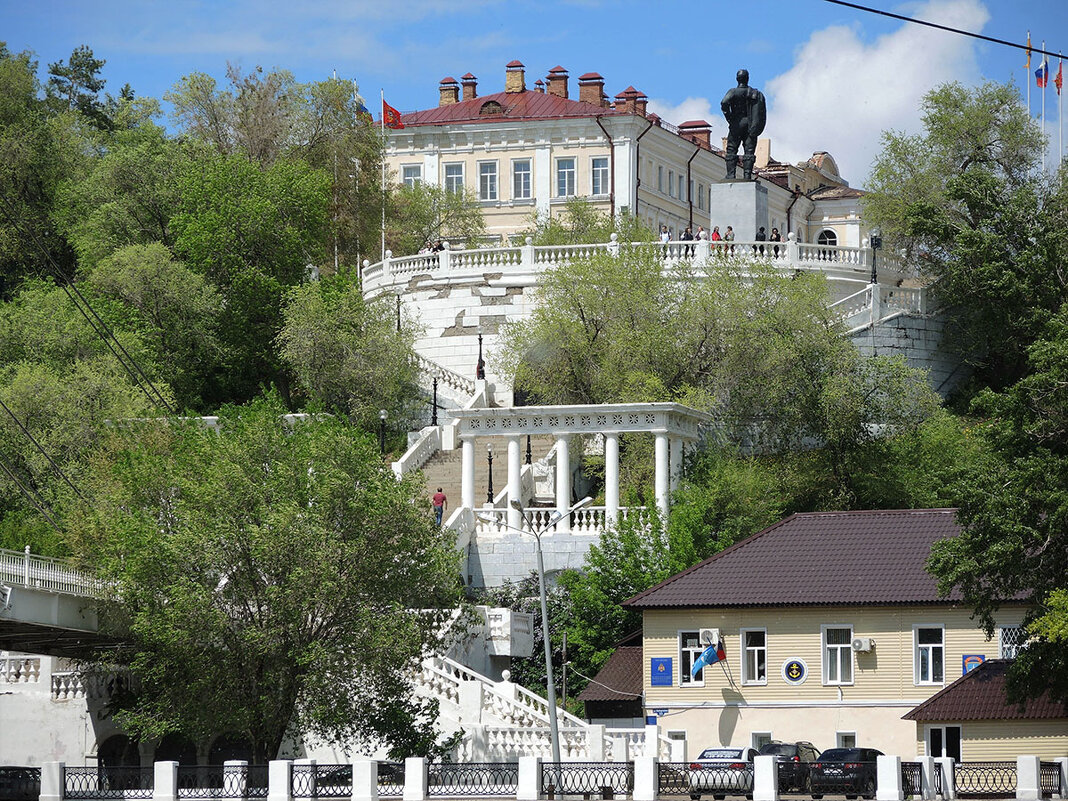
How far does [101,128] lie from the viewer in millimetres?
93188

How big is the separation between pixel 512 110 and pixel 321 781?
60537 mm

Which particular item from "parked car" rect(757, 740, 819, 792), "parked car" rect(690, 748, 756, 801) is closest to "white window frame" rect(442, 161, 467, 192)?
"parked car" rect(757, 740, 819, 792)

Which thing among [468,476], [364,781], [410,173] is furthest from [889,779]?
[410,173]

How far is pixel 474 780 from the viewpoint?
127 ft

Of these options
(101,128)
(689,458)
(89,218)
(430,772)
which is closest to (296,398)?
(89,218)

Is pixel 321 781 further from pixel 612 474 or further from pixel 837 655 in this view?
pixel 612 474

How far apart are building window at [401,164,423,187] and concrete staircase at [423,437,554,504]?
33.0 meters

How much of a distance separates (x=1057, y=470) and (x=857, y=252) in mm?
30953

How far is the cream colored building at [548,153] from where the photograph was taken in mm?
92875

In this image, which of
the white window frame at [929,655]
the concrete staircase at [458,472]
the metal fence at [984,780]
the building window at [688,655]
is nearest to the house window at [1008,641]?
the white window frame at [929,655]

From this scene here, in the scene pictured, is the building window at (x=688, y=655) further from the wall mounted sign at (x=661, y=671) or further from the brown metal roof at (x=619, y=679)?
the brown metal roof at (x=619, y=679)

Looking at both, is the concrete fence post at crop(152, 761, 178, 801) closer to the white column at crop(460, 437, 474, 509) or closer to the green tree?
the green tree

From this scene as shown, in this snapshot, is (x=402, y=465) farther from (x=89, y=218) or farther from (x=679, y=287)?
(x=89, y=218)

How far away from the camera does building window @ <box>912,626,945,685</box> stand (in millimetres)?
47469
